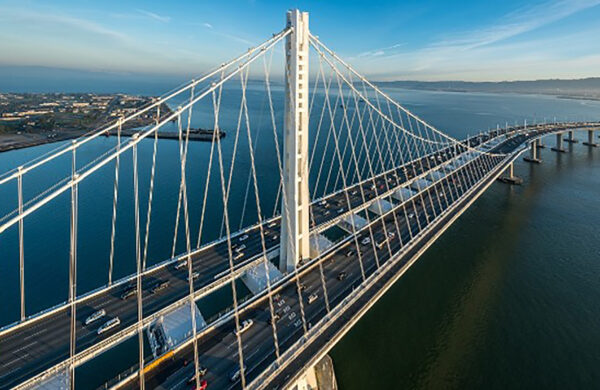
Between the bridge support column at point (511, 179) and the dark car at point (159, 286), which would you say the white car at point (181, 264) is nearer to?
the dark car at point (159, 286)

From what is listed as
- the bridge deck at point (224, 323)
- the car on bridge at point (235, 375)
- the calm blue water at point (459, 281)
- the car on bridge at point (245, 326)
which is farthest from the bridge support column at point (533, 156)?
the car on bridge at point (235, 375)

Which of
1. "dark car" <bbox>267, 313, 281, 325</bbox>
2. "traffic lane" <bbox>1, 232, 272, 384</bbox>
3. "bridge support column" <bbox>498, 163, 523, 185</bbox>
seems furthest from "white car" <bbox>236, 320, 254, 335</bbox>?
"bridge support column" <bbox>498, 163, 523, 185</bbox>

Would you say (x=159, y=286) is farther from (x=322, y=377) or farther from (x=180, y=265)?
(x=322, y=377)

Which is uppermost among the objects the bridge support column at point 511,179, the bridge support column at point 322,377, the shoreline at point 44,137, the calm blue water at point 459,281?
the shoreline at point 44,137

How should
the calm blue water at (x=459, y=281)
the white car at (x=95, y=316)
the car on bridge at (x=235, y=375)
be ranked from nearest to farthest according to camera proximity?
1. the car on bridge at (x=235, y=375)
2. the white car at (x=95, y=316)
3. the calm blue water at (x=459, y=281)

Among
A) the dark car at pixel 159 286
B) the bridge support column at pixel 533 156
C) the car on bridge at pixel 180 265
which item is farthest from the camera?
the bridge support column at pixel 533 156

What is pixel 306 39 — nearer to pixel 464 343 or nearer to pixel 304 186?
pixel 304 186

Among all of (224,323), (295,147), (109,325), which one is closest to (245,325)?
(224,323)
